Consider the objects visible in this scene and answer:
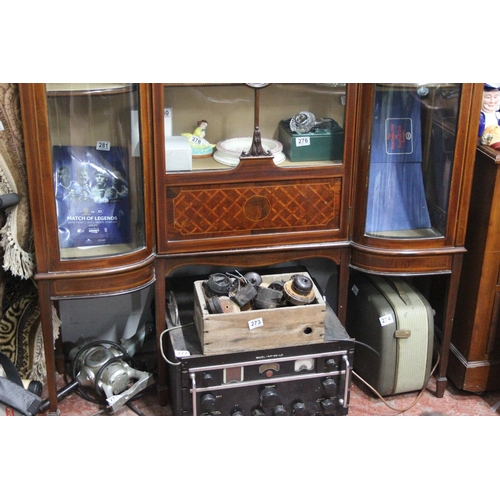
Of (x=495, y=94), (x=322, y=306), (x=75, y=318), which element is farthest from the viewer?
(x=75, y=318)

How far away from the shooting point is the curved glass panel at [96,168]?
7.69ft

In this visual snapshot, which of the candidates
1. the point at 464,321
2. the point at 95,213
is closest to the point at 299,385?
the point at 464,321

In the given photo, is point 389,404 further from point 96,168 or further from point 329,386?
point 96,168

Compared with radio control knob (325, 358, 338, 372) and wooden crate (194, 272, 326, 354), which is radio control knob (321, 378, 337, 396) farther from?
wooden crate (194, 272, 326, 354)

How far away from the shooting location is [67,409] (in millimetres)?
2775

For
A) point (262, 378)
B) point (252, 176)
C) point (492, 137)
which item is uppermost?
point (492, 137)

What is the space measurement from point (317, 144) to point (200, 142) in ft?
1.31

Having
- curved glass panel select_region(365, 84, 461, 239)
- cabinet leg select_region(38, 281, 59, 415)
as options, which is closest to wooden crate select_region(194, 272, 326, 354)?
curved glass panel select_region(365, 84, 461, 239)

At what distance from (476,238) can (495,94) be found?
51 centimetres

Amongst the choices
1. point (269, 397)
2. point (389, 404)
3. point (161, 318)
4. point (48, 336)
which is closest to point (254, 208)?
point (161, 318)

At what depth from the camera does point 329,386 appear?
2.60 metres

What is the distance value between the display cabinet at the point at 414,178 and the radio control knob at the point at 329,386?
16.1 inches

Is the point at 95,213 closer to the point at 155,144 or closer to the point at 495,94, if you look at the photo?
the point at 155,144
